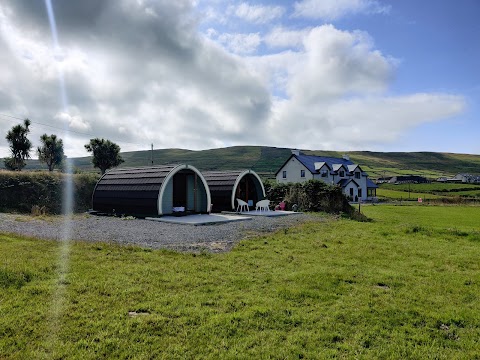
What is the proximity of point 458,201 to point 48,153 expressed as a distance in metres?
67.2

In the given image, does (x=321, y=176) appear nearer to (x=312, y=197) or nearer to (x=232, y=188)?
(x=312, y=197)

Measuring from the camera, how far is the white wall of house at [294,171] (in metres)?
56.8

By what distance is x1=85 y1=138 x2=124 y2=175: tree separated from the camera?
2239 inches

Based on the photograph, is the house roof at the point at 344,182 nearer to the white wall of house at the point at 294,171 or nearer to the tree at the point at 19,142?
the white wall of house at the point at 294,171

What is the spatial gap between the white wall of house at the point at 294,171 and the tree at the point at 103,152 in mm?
29687

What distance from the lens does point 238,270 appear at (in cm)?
807

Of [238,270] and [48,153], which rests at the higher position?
[48,153]

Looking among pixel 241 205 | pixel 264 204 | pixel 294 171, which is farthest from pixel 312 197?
pixel 294 171

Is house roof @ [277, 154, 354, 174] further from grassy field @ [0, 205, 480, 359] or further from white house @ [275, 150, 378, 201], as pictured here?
grassy field @ [0, 205, 480, 359]

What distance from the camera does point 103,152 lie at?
56844mm

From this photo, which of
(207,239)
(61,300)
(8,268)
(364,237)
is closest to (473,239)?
(364,237)

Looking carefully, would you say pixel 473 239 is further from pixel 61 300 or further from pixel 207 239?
pixel 61 300

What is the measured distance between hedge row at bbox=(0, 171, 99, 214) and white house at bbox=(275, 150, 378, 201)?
34146 mm

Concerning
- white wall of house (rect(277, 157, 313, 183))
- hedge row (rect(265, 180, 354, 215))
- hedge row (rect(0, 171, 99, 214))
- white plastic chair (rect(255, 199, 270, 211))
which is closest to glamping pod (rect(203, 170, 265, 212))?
white plastic chair (rect(255, 199, 270, 211))
